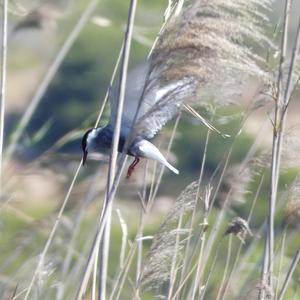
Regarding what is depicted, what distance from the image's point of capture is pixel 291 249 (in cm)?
832

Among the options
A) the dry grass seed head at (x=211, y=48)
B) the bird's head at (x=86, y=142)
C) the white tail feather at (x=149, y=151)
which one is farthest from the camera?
the bird's head at (x=86, y=142)

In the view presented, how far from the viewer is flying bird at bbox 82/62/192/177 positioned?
6.80ft

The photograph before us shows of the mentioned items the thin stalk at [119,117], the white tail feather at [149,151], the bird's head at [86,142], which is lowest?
the bird's head at [86,142]

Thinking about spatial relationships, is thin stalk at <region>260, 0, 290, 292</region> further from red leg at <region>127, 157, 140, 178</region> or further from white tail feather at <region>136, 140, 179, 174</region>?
red leg at <region>127, 157, 140, 178</region>

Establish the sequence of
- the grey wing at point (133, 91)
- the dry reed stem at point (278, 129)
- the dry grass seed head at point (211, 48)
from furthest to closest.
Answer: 1. the dry reed stem at point (278, 129)
2. the grey wing at point (133, 91)
3. the dry grass seed head at point (211, 48)

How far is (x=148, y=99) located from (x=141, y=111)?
2.1 inches

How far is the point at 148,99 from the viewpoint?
2.22m

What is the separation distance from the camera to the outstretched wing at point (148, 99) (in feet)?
6.79

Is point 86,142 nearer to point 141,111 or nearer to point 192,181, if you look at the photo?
point 192,181

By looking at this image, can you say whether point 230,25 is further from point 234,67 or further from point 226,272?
point 226,272

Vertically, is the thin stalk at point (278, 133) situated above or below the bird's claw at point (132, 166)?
above

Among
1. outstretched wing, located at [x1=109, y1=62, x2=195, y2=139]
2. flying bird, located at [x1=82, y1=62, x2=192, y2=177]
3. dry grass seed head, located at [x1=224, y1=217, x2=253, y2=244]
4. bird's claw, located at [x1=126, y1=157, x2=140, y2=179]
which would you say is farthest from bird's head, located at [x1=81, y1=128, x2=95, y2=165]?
dry grass seed head, located at [x1=224, y1=217, x2=253, y2=244]

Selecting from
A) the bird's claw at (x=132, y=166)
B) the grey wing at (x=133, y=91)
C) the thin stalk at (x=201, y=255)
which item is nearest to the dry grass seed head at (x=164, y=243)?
the thin stalk at (x=201, y=255)

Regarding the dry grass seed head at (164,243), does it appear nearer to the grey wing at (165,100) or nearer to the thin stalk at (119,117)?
the thin stalk at (119,117)
